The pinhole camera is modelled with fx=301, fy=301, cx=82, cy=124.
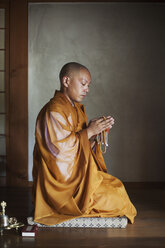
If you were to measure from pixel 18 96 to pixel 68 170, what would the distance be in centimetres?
205

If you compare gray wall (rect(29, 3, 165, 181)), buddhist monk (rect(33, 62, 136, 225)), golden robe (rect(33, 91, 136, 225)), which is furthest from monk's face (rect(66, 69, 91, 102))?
gray wall (rect(29, 3, 165, 181))

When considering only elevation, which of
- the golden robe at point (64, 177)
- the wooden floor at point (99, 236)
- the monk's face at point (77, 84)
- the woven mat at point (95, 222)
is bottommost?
the wooden floor at point (99, 236)

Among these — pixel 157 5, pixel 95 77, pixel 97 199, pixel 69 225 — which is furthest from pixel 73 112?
pixel 157 5

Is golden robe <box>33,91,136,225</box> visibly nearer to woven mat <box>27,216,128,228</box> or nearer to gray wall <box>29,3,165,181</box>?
woven mat <box>27,216,128,228</box>

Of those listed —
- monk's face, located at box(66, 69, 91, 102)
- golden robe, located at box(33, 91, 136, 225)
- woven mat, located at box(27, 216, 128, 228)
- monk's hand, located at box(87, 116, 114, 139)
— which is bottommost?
A: woven mat, located at box(27, 216, 128, 228)

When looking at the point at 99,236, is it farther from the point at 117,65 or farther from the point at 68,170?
the point at 117,65

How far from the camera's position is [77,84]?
2.60 meters

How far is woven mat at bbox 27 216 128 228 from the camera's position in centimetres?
255

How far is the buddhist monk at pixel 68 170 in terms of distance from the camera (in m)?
2.44

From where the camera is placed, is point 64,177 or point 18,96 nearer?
point 64,177

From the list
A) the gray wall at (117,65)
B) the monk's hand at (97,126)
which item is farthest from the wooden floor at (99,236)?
the gray wall at (117,65)

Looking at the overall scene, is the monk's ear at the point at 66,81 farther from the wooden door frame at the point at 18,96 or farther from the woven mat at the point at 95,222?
the wooden door frame at the point at 18,96

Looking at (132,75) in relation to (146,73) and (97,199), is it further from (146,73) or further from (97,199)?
(97,199)

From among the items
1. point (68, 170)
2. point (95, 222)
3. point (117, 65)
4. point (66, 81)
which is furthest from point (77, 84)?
point (117, 65)
